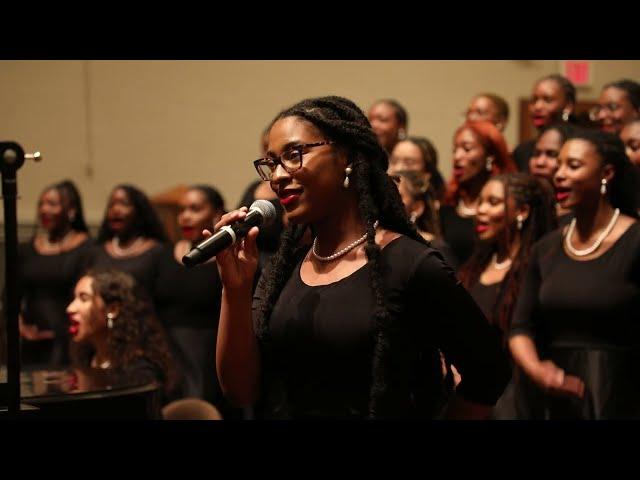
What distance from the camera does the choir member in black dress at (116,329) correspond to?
13.9ft

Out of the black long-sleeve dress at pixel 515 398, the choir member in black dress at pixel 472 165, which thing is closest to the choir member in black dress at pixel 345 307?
the black long-sleeve dress at pixel 515 398

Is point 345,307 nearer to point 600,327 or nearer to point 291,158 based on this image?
point 291,158

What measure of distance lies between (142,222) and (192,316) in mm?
808

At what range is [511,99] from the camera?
7336mm

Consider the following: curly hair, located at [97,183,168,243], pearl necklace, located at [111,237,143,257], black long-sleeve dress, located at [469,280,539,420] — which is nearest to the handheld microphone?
black long-sleeve dress, located at [469,280,539,420]

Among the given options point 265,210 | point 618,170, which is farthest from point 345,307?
point 618,170

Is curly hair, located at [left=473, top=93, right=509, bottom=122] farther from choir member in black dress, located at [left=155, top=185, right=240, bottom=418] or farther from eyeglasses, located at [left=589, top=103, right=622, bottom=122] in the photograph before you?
choir member in black dress, located at [left=155, top=185, right=240, bottom=418]

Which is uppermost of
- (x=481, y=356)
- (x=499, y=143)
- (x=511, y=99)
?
(x=511, y=99)

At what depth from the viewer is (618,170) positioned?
3842mm

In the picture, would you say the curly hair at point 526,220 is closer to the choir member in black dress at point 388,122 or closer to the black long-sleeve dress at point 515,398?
the black long-sleeve dress at point 515,398

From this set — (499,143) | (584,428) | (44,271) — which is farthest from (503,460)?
(44,271)

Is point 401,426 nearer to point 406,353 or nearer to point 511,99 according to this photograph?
point 406,353

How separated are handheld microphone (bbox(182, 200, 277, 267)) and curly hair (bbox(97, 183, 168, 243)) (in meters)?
3.48
